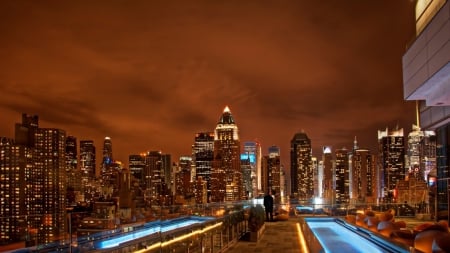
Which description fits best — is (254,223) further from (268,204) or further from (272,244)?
(268,204)

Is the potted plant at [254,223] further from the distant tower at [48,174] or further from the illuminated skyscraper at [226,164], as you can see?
the illuminated skyscraper at [226,164]

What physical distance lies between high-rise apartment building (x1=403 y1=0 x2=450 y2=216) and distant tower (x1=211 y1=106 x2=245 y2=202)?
346 feet

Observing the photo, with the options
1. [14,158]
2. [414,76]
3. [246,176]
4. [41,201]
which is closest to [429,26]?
[414,76]

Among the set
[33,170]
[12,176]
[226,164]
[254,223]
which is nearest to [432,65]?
[254,223]

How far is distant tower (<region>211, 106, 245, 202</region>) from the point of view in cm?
13112

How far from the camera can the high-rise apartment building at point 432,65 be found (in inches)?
478

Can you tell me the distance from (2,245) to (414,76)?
12836 mm

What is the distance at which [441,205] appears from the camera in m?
19.5

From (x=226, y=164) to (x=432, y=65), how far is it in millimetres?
125016

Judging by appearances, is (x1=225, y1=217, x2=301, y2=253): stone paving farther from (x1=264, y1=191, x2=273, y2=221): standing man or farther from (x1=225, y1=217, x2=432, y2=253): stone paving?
(x1=264, y1=191, x2=273, y2=221): standing man

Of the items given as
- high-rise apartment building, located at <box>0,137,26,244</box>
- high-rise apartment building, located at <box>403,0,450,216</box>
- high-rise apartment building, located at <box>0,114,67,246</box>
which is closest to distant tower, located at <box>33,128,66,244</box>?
high-rise apartment building, located at <box>0,114,67,246</box>

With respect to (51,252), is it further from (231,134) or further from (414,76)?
(231,134)

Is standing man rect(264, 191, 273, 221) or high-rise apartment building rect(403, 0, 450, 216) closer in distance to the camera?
high-rise apartment building rect(403, 0, 450, 216)

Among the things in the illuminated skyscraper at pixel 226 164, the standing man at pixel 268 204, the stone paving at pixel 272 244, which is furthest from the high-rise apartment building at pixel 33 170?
the illuminated skyscraper at pixel 226 164
